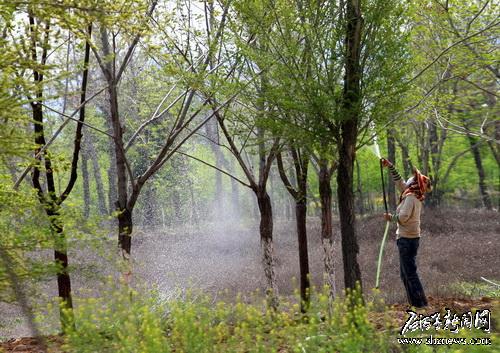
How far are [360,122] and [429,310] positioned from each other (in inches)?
94.5

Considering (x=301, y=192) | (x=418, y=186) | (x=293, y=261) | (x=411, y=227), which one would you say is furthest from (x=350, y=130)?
(x=293, y=261)

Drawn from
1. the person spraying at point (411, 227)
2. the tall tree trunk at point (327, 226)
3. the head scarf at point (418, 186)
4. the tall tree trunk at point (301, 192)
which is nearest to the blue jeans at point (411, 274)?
the person spraying at point (411, 227)

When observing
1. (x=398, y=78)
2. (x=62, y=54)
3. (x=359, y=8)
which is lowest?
(x=398, y=78)

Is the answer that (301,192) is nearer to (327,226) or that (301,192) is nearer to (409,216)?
(327,226)

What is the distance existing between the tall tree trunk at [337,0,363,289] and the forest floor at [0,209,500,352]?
3.13 feet

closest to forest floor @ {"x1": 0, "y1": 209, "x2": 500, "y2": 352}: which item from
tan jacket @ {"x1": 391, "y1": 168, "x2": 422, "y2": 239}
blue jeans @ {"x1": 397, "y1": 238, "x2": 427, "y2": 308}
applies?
blue jeans @ {"x1": 397, "y1": 238, "x2": 427, "y2": 308}

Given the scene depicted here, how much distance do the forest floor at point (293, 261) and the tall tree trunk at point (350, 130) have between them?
954mm

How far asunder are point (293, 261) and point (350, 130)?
1093cm

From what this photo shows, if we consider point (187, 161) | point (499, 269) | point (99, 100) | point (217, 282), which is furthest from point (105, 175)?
point (499, 269)

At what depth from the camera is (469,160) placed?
85.2ft

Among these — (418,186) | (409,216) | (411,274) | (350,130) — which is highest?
(350,130)

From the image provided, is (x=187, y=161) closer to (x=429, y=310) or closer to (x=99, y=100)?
(x=99, y=100)

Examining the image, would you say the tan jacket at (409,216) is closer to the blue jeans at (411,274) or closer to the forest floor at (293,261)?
the blue jeans at (411,274)

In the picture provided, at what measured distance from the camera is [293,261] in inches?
648
